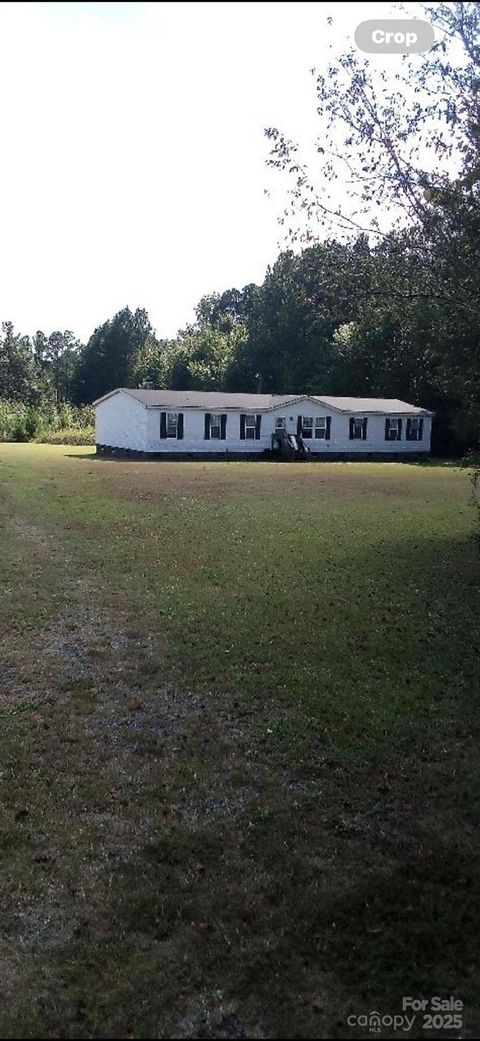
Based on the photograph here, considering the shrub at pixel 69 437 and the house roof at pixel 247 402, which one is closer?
the house roof at pixel 247 402

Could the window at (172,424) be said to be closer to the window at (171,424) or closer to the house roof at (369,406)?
the window at (171,424)

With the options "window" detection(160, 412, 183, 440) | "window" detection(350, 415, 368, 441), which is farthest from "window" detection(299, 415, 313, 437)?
"window" detection(160, 412, 183, 440)

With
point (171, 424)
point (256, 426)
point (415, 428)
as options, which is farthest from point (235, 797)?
point (415, 428)

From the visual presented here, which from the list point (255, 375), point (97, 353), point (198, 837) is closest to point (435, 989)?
point (198, 837)

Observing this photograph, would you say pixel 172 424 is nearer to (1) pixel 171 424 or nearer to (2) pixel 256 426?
(1) pixel 171 424

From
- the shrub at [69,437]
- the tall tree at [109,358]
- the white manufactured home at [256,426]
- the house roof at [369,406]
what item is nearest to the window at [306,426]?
the white manufactured home at [256,426]

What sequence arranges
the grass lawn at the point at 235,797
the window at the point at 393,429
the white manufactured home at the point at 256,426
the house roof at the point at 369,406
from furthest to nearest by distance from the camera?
1. the window at the point at 393,429
2. the house roof at the point at 369,406
3. the white manufactured home at the point at 256,426
4. the grass lawn at the point at 235,797

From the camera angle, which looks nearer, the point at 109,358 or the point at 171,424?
the point at 171,424

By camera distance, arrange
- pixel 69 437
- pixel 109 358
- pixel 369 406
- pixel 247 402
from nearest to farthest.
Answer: pixel 247 402 → pixel 369 406 → pixel 69 437 → pixel 109 358

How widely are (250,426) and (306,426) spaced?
3.23m

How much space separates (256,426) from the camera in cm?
3753

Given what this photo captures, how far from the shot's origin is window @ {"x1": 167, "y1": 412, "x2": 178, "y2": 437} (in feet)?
116

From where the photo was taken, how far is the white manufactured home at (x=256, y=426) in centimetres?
3559

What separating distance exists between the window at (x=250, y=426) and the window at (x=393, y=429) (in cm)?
788
